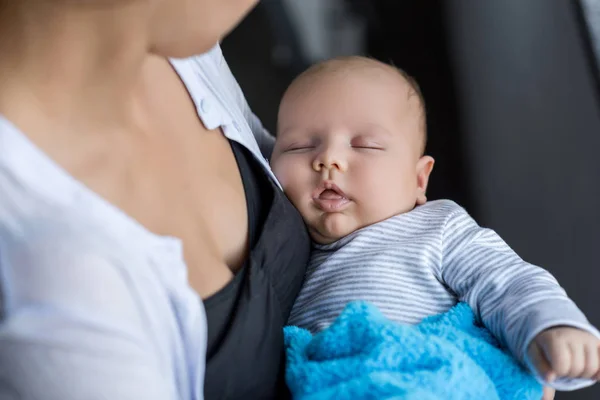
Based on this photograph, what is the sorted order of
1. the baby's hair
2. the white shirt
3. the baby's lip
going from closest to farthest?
the white shirt < the baby's lip < the baby's hair

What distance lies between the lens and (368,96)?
96 centimetres

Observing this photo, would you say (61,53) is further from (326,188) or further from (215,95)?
(326,188)

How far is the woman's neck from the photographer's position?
0.53 m

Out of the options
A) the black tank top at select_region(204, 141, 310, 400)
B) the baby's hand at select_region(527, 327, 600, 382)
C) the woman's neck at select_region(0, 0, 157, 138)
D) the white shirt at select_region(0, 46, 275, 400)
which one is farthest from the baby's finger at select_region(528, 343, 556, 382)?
the woman's neck at select_region(0, 0, 157, 138)

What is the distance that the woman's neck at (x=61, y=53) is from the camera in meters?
0.53

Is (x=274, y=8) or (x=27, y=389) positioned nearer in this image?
(x=27, y=389)

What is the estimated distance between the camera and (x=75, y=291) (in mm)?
511

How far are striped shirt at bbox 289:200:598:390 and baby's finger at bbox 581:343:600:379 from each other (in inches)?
2.7

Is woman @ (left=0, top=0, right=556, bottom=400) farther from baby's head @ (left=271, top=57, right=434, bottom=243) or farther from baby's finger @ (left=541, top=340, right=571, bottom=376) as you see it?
baby's finger @ (left=541, top=340, right=571, bottom=376)

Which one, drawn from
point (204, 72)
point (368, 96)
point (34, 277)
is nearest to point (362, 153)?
point (368, 96)

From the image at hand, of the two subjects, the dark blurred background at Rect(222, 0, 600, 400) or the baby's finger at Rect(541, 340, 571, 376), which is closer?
the baby's finger at Rect(541, 340, 571, 376)

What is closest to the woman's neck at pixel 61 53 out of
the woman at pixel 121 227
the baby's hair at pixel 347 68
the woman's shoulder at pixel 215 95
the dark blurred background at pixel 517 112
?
the woman at pixel 121 227

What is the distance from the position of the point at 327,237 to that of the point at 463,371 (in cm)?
28

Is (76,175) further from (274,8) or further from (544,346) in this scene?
(274,8)
